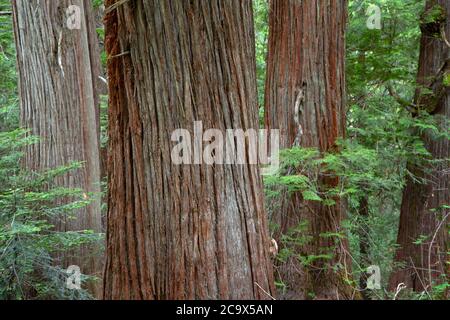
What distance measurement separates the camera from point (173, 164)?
3695 millimetres

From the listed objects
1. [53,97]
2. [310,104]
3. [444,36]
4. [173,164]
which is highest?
[444,36]

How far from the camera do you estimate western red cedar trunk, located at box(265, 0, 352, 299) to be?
652cm

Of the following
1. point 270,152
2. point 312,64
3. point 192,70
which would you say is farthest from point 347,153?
point 192,70

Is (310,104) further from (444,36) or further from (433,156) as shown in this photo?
(444,36)

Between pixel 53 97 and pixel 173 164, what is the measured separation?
409cm

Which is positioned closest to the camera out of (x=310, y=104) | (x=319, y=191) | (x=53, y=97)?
(x=319, y=191)

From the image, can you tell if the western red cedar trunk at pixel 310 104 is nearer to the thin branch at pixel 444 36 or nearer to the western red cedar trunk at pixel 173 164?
the western red cedar trunk at pixel 173 164

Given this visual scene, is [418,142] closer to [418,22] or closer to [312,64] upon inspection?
[418,22]

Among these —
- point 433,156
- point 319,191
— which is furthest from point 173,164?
point 433,156

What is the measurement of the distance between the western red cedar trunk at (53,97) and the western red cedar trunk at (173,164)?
347cm

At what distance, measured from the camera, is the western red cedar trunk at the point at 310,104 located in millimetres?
6516

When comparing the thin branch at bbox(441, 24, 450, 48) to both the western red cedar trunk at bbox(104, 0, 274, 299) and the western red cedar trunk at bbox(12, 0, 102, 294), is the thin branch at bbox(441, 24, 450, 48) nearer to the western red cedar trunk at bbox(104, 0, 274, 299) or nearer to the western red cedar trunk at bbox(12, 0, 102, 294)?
the western red cedar trunk at bbox(12, 0, 102, 294)

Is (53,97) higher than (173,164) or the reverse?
higher
